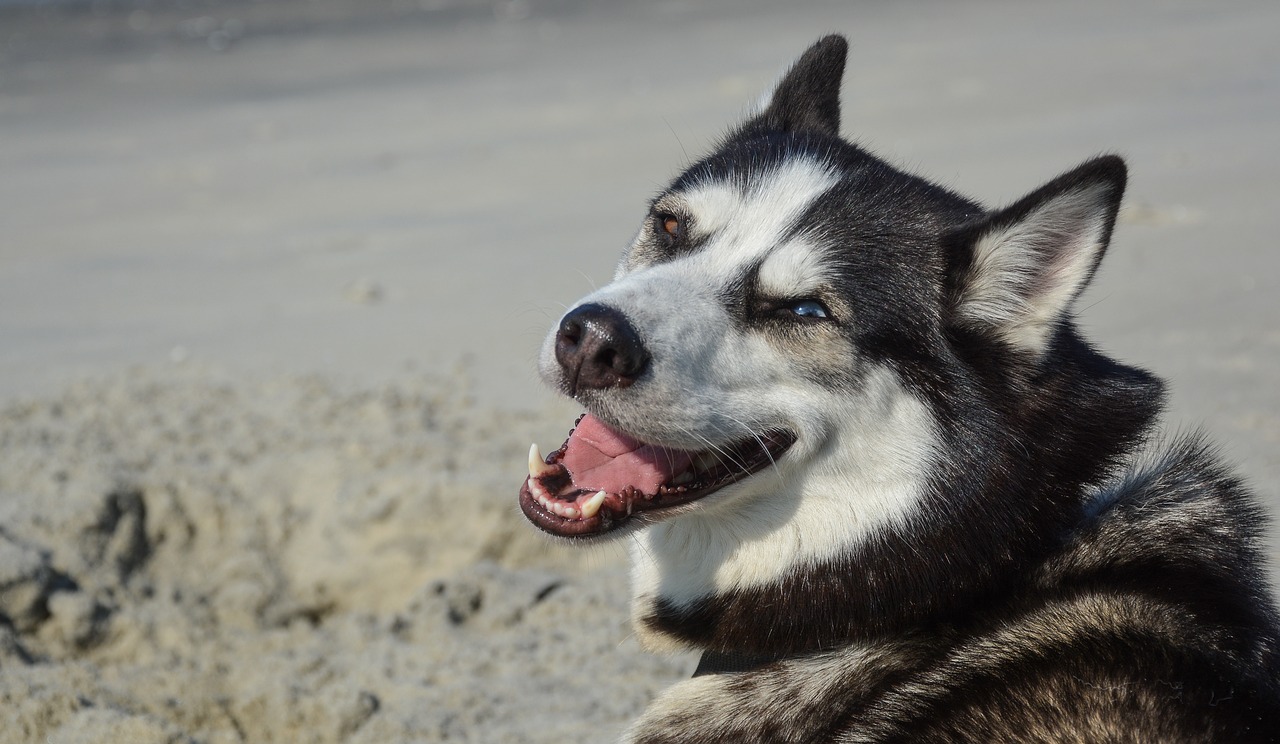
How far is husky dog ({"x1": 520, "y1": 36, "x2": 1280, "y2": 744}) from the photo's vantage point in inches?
115

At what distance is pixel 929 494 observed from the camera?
118 inches

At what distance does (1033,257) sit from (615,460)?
114 centimetres

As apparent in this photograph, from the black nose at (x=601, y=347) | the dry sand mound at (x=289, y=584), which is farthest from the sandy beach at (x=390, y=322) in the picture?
the black nose at (x=601, y=347)

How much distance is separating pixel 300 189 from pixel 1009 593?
313 inches

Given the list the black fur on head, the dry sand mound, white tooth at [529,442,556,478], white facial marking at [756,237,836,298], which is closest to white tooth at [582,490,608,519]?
white tooth at [529,442,556,478]

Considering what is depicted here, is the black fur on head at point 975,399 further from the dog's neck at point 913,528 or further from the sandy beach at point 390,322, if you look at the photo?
the sandy beach at point 390,322

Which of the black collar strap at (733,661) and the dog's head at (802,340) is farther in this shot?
the black collar strap at (733,661)

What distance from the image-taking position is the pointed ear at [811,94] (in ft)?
13.0

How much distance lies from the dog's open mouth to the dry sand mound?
115 cm

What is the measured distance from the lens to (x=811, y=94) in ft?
13.0

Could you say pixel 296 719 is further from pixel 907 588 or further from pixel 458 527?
pixel 907 588

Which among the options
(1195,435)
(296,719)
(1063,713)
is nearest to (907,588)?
(1063,713)

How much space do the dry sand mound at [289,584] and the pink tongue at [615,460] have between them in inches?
45.1

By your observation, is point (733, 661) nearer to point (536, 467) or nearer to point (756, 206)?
point (536, 467)
